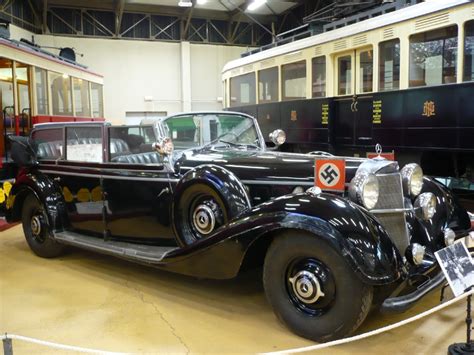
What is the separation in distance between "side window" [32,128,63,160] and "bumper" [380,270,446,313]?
347 centimetres

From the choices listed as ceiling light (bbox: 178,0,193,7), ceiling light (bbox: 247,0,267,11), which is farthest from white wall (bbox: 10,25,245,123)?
ceiling light (bbox: 178,0,193,7)

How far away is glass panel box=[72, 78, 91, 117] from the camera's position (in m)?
11.4

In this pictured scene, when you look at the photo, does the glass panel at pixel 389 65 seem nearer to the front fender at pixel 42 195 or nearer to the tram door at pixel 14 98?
the front fender at pixel 42 195

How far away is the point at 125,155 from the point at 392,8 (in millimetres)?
5038

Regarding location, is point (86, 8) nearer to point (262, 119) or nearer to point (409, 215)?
point (262, 119)

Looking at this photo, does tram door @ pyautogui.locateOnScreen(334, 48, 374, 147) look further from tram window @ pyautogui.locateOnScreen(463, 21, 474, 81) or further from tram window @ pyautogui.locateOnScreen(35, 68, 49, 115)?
tram window @ pyautogui.locateOnScreen(35, 68, 49, 115)

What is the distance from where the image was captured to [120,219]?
404 centimetres

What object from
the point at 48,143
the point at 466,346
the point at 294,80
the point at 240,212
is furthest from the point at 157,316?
the point at 294,80

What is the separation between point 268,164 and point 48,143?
8.36 ft

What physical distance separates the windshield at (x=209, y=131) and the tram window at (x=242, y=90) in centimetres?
633

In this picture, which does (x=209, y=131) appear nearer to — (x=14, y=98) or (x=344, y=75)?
(x=344, y=75)

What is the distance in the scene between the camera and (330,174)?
3025 mm

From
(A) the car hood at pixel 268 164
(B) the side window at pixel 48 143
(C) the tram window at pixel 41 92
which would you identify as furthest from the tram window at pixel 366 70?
(C) the tram window at pixel 41 92

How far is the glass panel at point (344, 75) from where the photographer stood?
7.79 meters
